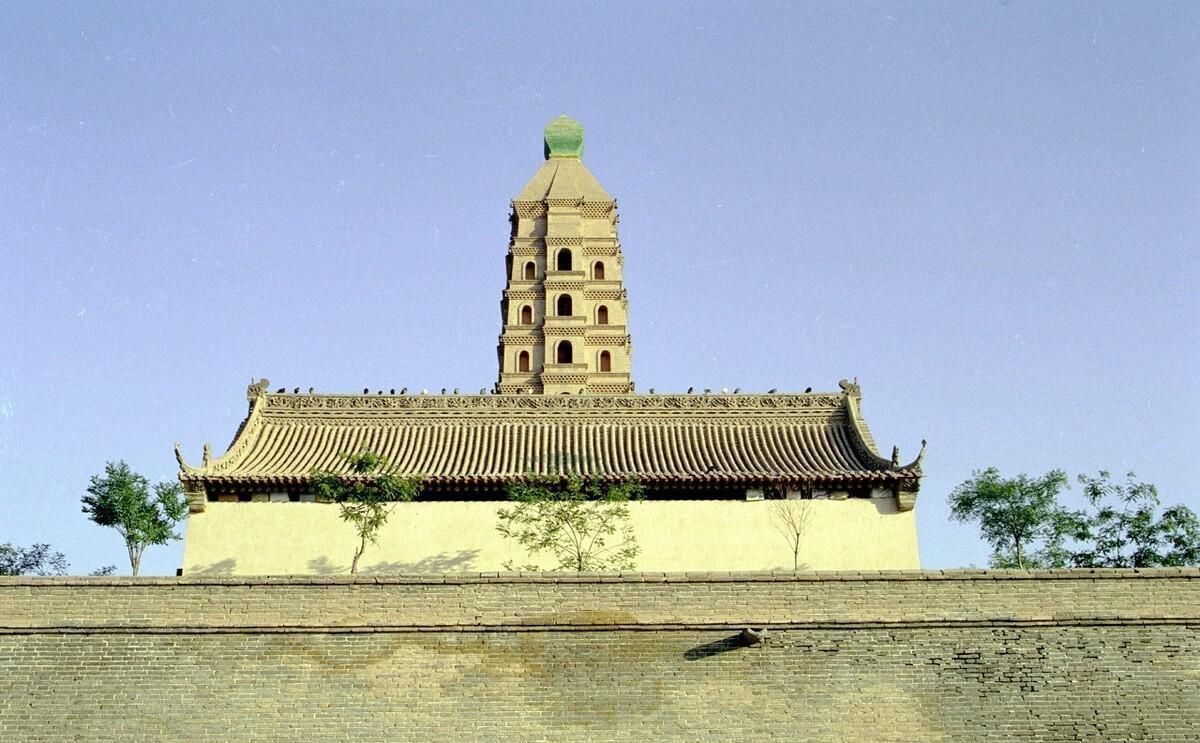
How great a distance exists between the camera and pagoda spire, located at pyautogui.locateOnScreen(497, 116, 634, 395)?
4538 cm

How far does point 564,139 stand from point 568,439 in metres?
24.0

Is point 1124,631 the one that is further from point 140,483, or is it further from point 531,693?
point 140,483

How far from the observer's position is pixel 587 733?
15.9m

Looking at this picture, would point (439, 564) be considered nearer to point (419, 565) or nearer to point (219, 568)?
point (419, 565)

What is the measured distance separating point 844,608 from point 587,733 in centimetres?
383

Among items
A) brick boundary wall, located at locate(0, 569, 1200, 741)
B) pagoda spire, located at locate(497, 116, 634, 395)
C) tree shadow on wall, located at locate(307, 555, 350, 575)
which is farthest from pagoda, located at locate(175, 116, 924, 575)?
pagoda spire, located at locate(497, 116, 634, 395)

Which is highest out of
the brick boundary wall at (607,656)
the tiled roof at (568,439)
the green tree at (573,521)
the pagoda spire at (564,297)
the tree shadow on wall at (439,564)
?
the pagoda spire at (564,297)

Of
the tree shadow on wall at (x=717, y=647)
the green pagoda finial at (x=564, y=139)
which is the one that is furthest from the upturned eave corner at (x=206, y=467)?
the green pagoda finial at (x=564, y=139)

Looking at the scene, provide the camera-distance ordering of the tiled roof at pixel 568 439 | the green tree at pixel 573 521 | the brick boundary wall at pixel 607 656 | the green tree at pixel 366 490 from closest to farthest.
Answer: the brick boundary wall at pixel 607 656, the green tree at pixel 573 521, the green tree at pixel 366 490, the tiled roof at pixel 568 439

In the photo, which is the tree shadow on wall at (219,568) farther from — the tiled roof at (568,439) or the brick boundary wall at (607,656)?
the brick boundary wall at (607,656)

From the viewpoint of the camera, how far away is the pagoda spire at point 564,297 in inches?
1786

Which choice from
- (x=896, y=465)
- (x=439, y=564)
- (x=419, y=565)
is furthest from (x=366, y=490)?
(x=896, y=465)

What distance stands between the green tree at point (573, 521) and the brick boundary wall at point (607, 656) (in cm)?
805

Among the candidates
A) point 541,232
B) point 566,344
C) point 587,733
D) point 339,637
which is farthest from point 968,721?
point 541,232
